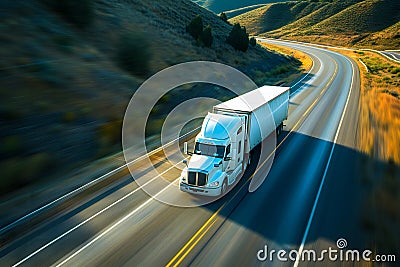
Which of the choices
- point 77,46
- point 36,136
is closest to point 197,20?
point 77,46

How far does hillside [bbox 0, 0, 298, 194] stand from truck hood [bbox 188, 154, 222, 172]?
250 inches

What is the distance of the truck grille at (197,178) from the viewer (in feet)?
47.4

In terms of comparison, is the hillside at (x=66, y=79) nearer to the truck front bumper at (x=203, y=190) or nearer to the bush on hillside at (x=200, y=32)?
the bush on hillside at (x=200, y=32)

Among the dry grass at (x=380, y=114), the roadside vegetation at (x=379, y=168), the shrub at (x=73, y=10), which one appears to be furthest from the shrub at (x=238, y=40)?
the shrub at (x=73, y=10)

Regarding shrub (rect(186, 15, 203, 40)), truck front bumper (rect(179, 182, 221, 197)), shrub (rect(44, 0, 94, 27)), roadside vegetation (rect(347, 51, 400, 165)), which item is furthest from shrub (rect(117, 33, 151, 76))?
shrub (rect(186, 15, 203, 40))

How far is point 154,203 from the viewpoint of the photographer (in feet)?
48.6

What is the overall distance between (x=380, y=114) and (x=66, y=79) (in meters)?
26.7

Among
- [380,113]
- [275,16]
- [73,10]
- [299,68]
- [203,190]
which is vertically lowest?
[275,16]

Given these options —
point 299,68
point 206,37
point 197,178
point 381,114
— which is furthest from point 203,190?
point 299,68

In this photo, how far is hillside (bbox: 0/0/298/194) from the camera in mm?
17000

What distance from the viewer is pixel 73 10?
31938 millimetres

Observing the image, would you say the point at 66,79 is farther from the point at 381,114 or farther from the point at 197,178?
the point at 381,114

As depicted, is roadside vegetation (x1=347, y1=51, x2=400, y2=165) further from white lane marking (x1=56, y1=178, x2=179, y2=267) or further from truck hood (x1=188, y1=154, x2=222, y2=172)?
white lane marking (x1=56, y1=178, x2=179, y2=267)

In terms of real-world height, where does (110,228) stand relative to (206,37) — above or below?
above
